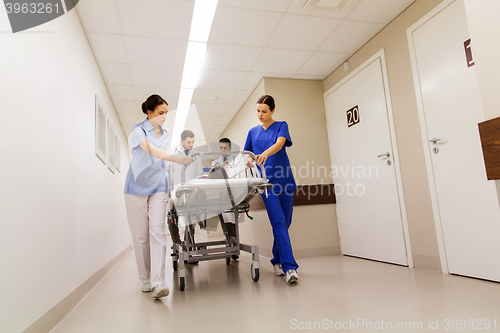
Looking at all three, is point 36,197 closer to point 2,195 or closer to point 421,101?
point 2,195

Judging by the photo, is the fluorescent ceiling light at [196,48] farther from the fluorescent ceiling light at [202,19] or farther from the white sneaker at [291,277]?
the white sneaker at [291,277]

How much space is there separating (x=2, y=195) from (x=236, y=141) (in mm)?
5076

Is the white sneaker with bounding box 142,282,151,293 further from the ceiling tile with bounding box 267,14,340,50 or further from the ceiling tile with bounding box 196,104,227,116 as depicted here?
the ceiling tile with bounding box 196,104,227,116

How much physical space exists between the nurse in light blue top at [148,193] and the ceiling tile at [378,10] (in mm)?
2215

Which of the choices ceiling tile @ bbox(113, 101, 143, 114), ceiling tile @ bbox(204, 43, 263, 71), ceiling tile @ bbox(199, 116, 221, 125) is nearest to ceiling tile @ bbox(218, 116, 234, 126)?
ceiling tile @ bbox(199, 116, 221, 125)

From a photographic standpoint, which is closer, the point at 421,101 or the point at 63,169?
the point at 63,169

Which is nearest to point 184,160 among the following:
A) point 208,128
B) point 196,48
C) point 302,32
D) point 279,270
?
point 279,270

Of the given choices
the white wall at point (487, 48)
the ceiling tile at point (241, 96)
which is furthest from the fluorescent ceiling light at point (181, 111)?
the white wall at point (487, 48)

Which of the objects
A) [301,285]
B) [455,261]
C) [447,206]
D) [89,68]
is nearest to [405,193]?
[447,206]

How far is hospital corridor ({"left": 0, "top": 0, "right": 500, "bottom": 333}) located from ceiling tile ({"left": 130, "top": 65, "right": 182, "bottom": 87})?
0.03 metres

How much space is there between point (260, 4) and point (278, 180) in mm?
1711

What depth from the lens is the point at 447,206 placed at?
2.66 metres

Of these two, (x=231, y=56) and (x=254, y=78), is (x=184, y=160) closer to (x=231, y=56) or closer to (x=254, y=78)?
(x=231, y=56)

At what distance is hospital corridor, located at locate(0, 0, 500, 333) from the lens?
157 cm
